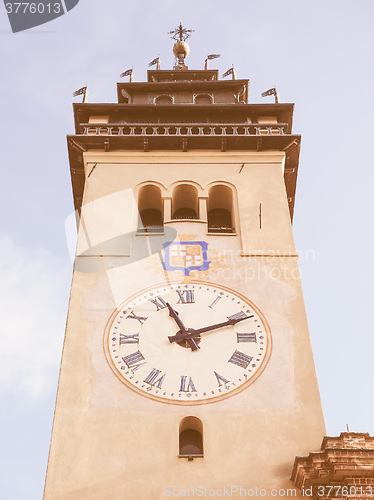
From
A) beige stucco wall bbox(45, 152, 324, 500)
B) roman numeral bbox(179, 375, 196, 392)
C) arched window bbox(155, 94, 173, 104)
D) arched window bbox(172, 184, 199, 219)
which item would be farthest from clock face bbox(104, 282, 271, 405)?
arched window bbox(155, 94, 173, 104)

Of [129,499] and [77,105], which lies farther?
[77,105]

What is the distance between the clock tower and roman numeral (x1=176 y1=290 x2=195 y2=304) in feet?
0.13

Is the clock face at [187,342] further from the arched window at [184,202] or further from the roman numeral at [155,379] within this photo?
the arched window at [184,202]

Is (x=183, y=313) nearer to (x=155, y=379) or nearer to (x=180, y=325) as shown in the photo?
(x=180, y=325)

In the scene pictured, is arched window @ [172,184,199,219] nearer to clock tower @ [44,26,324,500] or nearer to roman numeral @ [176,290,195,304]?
clock tower @ [44,26,324,500]

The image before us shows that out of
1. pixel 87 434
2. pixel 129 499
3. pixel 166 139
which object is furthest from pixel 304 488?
pixel 166 139

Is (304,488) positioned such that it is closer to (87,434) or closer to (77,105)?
(87,434)

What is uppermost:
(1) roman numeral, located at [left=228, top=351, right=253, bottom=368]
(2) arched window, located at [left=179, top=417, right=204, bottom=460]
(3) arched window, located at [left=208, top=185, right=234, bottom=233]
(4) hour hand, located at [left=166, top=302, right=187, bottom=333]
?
(3) arched window, located at [left=208, top=185, right=234, bottom=233]

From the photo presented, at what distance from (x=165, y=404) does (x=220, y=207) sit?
8.64 metres

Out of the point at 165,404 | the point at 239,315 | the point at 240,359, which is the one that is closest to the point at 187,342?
the point at 240,359

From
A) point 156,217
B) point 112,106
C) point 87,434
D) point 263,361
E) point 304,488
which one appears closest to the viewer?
point 304,488

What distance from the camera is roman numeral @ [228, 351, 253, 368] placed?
21.0 metres

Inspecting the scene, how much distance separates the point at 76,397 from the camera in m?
20.1

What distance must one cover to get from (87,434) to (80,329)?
311cm
